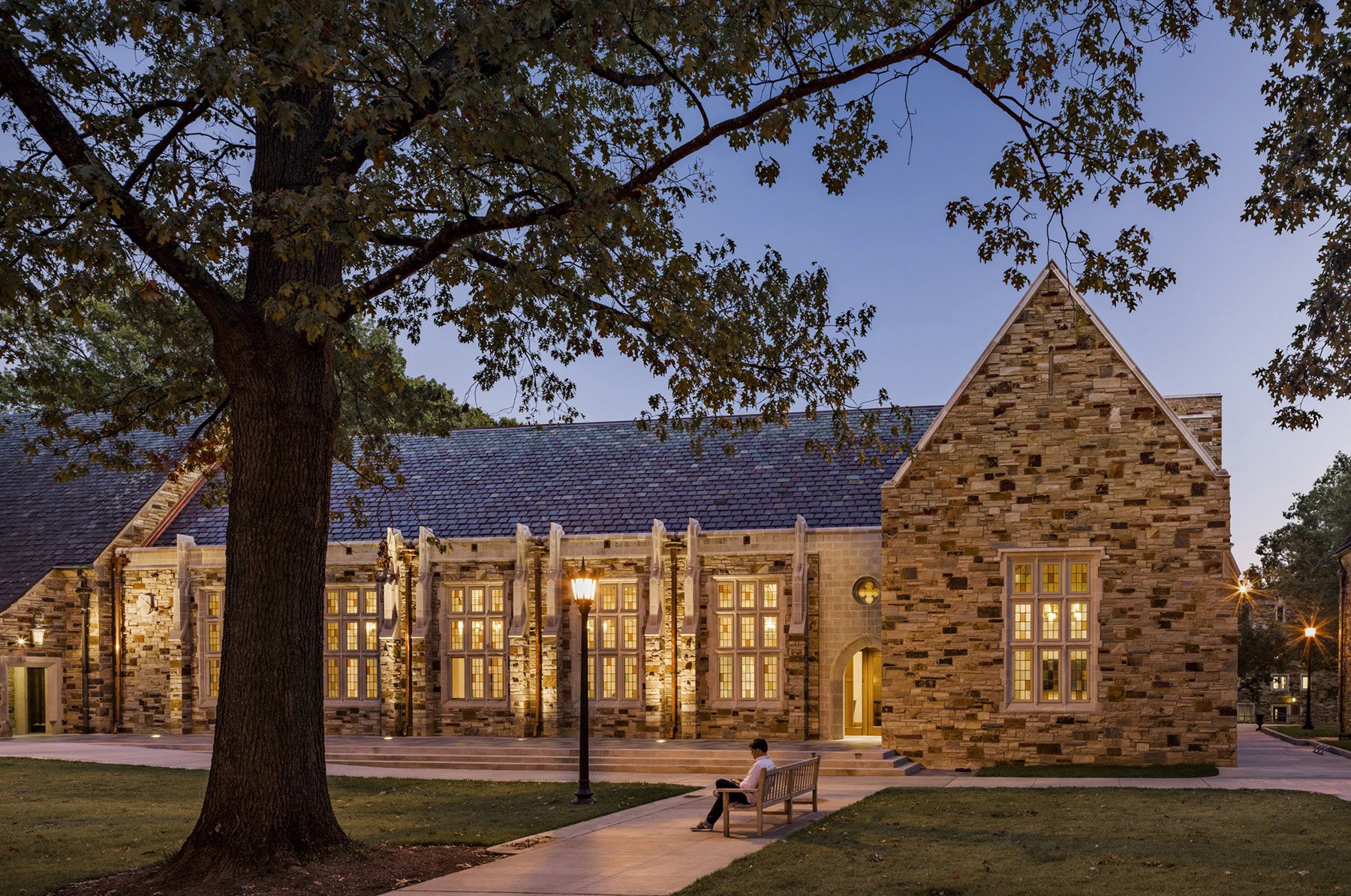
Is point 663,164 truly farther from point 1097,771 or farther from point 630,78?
point 1097,771

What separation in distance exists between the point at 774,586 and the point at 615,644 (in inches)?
145

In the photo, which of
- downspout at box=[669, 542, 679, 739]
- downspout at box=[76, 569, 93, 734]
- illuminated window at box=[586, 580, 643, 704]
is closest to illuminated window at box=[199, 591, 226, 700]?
downspout at box=[76, 569, 93, 734]

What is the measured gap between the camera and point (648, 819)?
16109mm

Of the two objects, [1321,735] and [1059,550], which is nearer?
[1059,550]

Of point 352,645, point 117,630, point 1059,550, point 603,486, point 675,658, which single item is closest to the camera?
point 1059,550

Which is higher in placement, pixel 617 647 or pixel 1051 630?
pixel 1051 630

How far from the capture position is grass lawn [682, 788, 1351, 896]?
37.4ft

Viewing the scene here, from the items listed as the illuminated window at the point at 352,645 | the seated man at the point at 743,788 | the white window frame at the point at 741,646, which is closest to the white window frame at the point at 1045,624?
the white window frame at the point at 741,646

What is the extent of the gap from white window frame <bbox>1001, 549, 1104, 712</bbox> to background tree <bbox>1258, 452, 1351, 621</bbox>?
30.9 meters

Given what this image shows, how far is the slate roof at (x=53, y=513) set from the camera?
1188 inches

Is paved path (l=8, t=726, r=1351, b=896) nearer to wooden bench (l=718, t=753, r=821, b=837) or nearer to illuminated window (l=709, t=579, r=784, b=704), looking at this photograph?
wooden bench (l=718, t=753, r=821, b=837)

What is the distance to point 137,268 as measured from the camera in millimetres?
13906

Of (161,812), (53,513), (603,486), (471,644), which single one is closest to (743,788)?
(161,812)

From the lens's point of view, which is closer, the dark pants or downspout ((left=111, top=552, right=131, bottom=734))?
the dark pants
